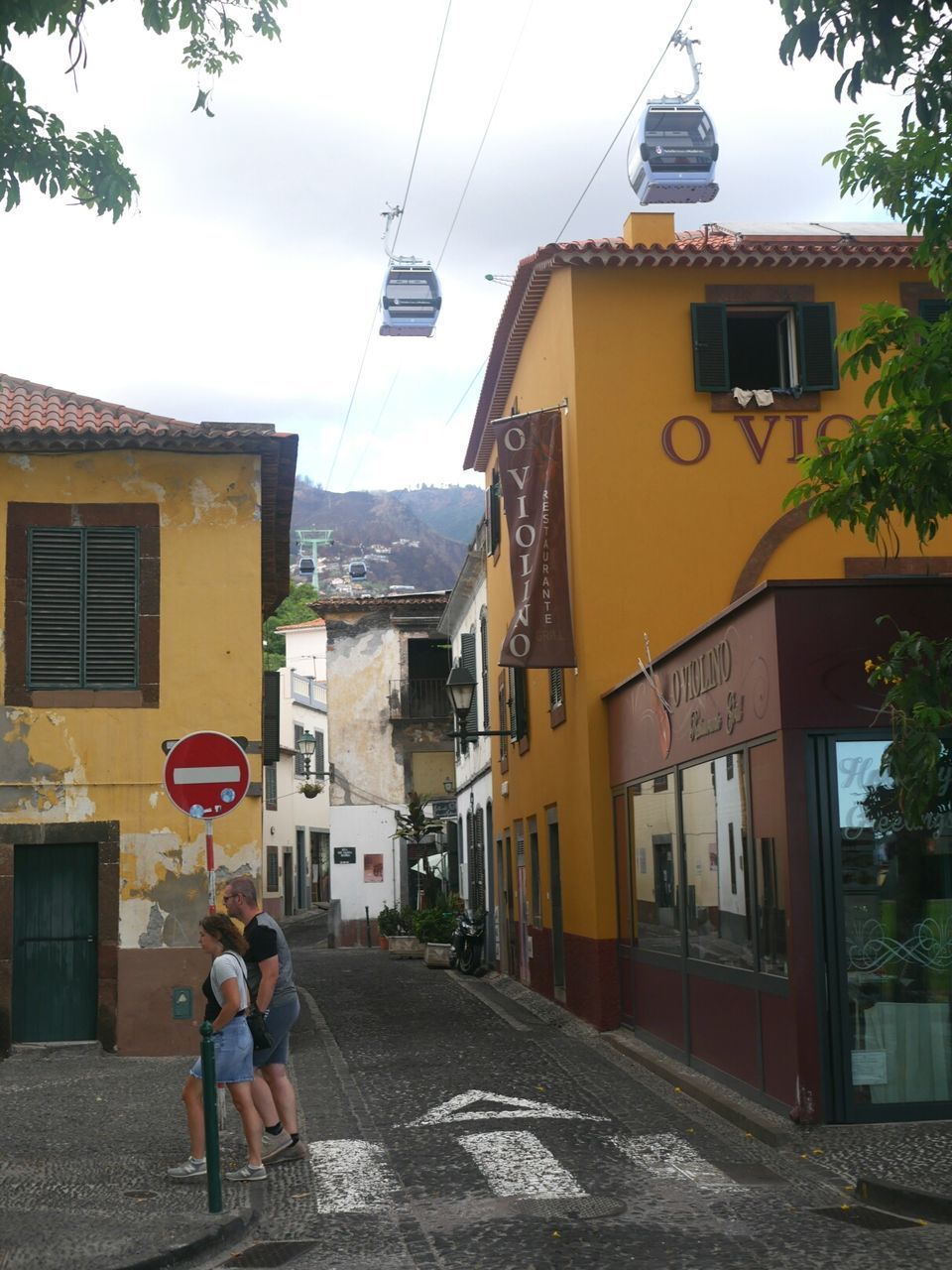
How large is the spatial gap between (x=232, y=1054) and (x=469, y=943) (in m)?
18.0

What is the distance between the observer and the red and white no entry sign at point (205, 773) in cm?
1041

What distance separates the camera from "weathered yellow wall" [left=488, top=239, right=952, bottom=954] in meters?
16.4

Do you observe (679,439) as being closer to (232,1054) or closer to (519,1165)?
(519,1165)

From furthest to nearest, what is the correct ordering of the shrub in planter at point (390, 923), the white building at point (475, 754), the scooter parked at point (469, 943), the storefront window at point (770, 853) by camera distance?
the shrub in planter at point (390, 923), the white building at point (475, 754), the scooter parked at point (469, 943), the storefront window at point (770, 853)

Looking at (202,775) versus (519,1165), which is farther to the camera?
(202,775)

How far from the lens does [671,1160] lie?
29.7 feet

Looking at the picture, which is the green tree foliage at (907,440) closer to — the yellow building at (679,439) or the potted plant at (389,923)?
the yellow building at (679,439)

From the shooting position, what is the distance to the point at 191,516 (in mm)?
15641

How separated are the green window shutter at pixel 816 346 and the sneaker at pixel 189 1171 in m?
11.2

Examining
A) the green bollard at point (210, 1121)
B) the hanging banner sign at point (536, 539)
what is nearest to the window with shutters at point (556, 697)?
the hanging banner sign at point (536, 539)

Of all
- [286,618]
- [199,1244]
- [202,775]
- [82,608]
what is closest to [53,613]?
[82,608]

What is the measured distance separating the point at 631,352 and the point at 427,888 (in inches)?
785

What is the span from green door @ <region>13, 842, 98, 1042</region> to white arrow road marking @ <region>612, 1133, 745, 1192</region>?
7011mm

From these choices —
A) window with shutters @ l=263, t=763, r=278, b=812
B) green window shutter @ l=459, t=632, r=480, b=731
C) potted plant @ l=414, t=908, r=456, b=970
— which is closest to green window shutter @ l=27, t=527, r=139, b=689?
potted plant @ l=414, t=908, r=456, b=970
